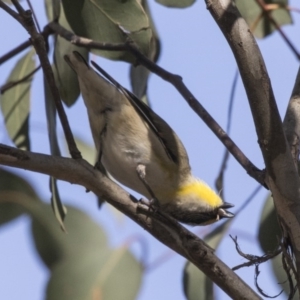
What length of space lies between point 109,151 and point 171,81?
0.53 metres

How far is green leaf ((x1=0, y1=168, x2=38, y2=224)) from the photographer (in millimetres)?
2086

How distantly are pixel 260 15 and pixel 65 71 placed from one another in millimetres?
678

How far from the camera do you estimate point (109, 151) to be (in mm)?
2248

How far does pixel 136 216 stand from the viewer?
58.0 inches

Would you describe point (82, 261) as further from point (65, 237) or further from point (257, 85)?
point (257, 85)

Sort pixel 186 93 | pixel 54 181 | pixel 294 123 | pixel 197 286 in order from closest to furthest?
pixel 294 123 → pixel 186 93 → pixel 54 181 → pixel 197 286

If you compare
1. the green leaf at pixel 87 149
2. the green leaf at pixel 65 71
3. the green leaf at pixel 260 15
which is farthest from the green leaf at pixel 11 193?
the green leaf at pixel 260 15

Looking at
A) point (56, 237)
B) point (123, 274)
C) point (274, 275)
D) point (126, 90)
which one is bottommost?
point (274, 275)

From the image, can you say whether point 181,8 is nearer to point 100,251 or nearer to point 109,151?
point 109,151

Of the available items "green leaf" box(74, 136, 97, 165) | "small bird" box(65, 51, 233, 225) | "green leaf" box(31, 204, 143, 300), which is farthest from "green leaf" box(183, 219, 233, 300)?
"green leaf" box(74, 136, 97, 165)

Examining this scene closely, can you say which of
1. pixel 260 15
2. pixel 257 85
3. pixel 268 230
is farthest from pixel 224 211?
pixel 257 85

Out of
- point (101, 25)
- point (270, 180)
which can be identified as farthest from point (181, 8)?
point (270, 180)

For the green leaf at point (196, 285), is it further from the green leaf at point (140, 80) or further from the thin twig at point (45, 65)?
the thin twig at point (45, 65)

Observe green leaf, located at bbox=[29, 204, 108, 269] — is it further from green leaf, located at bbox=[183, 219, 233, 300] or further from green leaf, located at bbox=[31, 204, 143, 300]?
green leaf, located at bbox=[183, 219, 233, 300]
